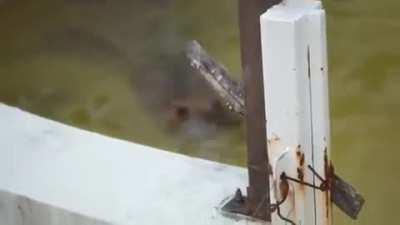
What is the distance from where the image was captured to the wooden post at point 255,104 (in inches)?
62.5

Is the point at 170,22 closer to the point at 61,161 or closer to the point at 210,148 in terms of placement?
the point at 210,148

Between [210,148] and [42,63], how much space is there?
4.42 feet

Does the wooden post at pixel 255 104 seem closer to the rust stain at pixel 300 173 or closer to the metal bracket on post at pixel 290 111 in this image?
the metal bracket on post at pixel 290 111

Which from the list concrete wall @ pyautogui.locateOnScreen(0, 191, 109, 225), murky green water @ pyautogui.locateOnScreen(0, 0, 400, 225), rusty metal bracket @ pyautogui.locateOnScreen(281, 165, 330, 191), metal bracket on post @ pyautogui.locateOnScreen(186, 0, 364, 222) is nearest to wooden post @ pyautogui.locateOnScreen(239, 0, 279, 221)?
metal bracket on post @ pyautogui.locateOnScreen(186, 0, 364, 222)

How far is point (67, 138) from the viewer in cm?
215

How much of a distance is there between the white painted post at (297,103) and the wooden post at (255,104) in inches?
3.1

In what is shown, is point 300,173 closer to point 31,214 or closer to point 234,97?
point 234,97

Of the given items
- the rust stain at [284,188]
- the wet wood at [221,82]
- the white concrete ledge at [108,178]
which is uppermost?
the wet wood at [221,82]

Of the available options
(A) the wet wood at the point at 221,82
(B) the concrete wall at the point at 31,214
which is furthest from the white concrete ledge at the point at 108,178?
(A) the wet wood at the point at 221,82

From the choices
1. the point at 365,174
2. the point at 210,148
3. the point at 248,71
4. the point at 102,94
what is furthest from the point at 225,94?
the point at 102,94

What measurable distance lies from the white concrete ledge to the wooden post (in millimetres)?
94

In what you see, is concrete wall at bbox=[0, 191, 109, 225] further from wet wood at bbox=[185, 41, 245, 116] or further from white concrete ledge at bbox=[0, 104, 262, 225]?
wet wood at bbox=[185, 41, 245, 116]

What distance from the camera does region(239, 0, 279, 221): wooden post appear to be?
159 cm

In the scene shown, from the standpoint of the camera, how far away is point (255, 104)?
64.7 inches
